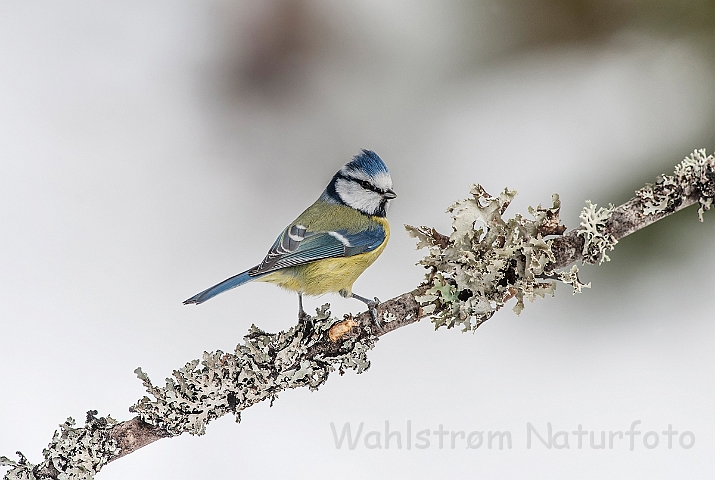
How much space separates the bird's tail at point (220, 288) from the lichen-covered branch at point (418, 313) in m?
0.06

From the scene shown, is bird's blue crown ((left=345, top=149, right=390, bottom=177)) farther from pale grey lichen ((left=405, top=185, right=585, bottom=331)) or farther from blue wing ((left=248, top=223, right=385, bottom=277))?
pale grey lichen ((left=405, top=185, right=585, bottom=331))

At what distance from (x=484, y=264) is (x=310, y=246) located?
235 millimetres

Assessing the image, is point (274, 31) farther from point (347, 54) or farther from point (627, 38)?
point (627, 38)

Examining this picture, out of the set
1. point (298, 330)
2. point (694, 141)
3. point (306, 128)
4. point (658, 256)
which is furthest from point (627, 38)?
point (298, 330)

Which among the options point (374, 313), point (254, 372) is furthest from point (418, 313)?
point (254, 372)

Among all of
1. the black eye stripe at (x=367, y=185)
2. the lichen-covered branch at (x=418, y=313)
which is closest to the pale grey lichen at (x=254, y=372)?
the lichen-covered branch at (x=418, y=313)

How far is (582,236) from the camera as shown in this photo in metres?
0.53

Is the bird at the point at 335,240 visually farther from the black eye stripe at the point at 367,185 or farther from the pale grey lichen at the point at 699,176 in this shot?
the pale grey lichen at the point at 699,176

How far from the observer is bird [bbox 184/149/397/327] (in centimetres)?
69

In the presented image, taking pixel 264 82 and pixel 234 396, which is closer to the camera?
pixel 234 396

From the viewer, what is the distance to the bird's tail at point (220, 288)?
63 centimetres

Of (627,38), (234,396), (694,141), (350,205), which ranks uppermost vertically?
(627,38)

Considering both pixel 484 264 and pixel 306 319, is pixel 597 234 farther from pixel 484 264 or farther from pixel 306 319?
pixel 306 319

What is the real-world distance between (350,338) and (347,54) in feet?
1.92
